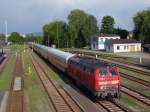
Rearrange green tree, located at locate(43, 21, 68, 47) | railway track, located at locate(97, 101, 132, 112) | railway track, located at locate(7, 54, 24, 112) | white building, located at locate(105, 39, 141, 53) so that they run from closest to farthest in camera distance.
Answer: railway track, located at locate(97, 101, 132, 112), railway track, located at locate(7, 54, 24, 112), white building, located at locate(105, 39, 141, 53), green tree, located at locate(43, 21, 68, 47)

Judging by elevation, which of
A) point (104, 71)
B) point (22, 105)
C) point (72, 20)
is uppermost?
point (72, 20)

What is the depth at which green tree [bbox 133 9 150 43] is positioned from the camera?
331ft

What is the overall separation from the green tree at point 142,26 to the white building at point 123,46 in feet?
20.4

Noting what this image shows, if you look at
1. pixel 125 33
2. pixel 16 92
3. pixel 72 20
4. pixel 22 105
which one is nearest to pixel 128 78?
pixel 16 92

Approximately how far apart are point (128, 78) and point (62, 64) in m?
7.68

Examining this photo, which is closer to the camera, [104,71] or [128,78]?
[104,71]

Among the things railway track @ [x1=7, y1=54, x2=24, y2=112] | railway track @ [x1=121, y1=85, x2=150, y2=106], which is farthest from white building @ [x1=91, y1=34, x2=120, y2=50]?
railway track @ [x1=121, y1=85, x2=150, y2=106]

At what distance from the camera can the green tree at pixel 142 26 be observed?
10081 cm

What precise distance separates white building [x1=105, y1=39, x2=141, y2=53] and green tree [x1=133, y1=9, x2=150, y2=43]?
6.23 m

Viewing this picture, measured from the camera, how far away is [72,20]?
145 m

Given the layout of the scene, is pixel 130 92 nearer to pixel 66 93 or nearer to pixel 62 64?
pixel 66 93

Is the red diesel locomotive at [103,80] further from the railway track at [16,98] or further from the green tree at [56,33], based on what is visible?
the green tree at [56,33]

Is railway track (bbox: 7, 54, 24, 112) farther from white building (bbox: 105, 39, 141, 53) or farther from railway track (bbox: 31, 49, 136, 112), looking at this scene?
white building (bbox: 105, 39, 141, 53)

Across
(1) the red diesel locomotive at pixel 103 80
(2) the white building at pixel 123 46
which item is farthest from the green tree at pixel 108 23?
(1) the red diesel locomotive at pixel 103 80
